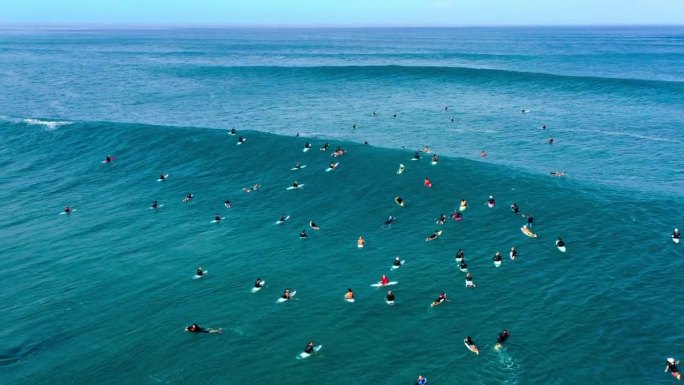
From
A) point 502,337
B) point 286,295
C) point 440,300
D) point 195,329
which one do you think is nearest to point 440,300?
point 440,300

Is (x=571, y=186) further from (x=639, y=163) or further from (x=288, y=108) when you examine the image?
(x=288, y=108)

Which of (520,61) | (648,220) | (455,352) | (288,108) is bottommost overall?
(455,352)

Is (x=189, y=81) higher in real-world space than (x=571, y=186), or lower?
higher

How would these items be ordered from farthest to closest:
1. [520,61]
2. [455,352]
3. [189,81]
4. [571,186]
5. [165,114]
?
[520,61], [189,81], [165,114], [571,186], [455,352]

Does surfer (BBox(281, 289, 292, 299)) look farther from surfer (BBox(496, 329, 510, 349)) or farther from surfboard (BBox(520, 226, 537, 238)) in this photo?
surfboard (BBox(520, 226, 537, 238))

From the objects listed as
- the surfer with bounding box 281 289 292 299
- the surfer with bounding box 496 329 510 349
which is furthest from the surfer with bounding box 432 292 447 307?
the surfer with bounding box 281 289 292 299

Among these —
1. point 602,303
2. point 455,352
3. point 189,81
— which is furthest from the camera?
point 189,81

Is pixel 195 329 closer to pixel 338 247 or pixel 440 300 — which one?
pixel 338 247

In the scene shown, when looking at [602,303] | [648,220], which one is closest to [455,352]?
[602,303]
